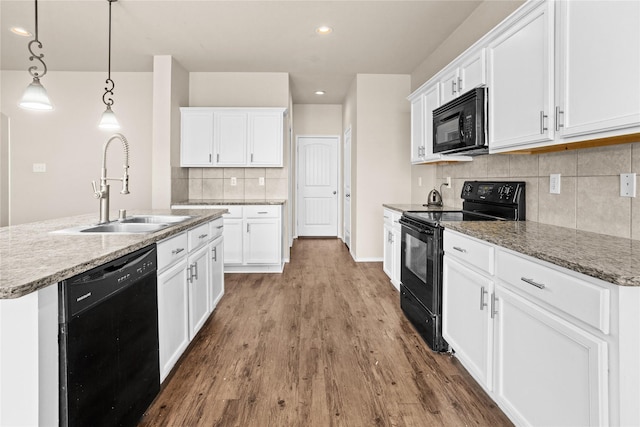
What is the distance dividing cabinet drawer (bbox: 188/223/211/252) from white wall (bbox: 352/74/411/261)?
2.85 m

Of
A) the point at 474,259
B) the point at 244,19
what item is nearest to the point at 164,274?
the point at 474,259

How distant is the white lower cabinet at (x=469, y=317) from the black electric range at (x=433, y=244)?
0.32ft

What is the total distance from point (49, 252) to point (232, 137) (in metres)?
3.57

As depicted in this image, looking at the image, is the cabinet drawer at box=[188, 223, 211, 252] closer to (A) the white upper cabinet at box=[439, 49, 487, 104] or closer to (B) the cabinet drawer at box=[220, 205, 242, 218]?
(B) the cabinet drawer at box=[220, 205, 242, 218]

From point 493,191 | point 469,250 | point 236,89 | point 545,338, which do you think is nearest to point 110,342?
point 545,338

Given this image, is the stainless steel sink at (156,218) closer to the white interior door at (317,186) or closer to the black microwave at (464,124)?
the black microwave at (464,124)

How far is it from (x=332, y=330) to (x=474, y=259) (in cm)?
135

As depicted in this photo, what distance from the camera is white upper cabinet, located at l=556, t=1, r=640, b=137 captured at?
1288 mm

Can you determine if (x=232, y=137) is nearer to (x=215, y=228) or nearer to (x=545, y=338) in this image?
(x=215, y=228)

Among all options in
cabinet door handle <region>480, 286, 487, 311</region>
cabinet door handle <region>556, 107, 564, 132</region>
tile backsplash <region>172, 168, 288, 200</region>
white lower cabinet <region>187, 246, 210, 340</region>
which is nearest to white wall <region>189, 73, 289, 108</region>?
tile backsplash <region>172, 168, 288, 200</region>

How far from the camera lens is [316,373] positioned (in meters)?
2.18

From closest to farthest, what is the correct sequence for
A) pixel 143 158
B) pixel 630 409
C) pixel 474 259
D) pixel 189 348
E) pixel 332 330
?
1. pixel 630 409
2. pixel 474 259
3. pixel 189 348
4. pixel 332 330
5. pixel 143 158

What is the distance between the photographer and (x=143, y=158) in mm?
5070

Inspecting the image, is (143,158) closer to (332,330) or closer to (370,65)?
(370,65)
